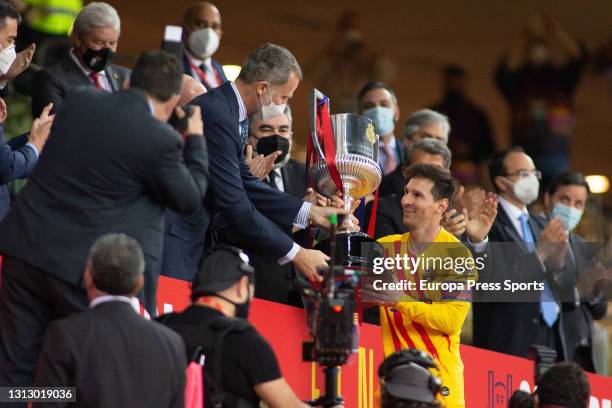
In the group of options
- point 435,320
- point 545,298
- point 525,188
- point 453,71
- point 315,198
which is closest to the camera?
point 435,320

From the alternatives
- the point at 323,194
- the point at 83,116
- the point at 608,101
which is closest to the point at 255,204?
the point at 323,194

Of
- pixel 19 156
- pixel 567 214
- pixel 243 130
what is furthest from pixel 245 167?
pixel 567 214

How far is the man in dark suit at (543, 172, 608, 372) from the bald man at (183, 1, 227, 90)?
2.56 meters

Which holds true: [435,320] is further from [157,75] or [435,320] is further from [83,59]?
[83,59]

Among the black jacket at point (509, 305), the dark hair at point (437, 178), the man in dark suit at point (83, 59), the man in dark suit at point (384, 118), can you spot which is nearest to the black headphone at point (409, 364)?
the dark hair at point (437, 178)

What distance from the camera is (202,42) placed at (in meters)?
8.62

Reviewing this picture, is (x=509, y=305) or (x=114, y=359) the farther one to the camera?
(x=509, y=305)

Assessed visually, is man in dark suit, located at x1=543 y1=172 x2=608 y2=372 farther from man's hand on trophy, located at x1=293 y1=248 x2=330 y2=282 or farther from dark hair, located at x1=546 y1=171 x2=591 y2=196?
man's hand on trophy, located at x1=293 y1=248 x2=330 y2=282

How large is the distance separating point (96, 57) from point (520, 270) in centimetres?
308

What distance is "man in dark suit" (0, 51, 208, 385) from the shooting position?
5.18 m

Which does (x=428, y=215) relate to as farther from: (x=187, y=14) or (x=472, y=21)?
(x=472, y=21)

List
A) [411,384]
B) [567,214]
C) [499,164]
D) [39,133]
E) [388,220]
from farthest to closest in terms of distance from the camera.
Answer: [567,214]
[499,164]
[388,220]
[39,133]
[411,384]

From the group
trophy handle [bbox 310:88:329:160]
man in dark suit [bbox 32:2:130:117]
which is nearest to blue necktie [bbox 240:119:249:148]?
trophy handle [bbox 310:88:329:160]

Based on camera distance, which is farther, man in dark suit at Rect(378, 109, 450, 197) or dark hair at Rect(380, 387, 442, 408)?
man in dark suit at Rect(378, 109, 450, 197)
